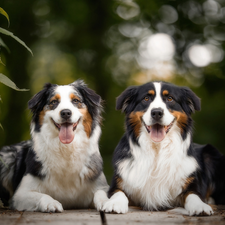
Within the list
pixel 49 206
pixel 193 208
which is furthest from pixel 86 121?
pixel 193 208

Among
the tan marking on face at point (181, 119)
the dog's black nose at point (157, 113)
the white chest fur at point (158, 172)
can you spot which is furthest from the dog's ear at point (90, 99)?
the tan marking on face at point (181, 119)

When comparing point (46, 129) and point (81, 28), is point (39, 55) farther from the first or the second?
point (46, 129)

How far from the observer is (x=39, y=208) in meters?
3.35

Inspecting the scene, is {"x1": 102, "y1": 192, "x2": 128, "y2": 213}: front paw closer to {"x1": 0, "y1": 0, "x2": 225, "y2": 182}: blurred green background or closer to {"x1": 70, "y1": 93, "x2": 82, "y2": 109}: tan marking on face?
{"x1": 70, "y1": 93, "x2": 82, "y2": 109}: tan marking on face

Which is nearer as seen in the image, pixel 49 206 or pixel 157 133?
pixel 49 206

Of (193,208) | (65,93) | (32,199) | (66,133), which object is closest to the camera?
(193,208)

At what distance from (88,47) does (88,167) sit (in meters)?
8.43

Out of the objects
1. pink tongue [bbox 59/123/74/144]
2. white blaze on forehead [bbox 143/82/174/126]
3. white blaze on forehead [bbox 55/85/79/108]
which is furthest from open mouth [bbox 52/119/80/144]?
white blaze on forehead [bbox 143/82/174/126]

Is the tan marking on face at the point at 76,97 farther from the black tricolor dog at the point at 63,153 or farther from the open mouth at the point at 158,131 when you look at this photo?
the open mouth at the point at 158,131

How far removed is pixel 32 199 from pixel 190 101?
2.20 m

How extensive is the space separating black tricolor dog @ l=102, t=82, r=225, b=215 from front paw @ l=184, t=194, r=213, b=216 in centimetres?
12

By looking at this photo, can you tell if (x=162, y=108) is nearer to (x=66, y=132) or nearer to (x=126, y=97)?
(x=126, y=97)

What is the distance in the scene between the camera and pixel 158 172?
367cm

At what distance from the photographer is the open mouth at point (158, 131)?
357 cm
